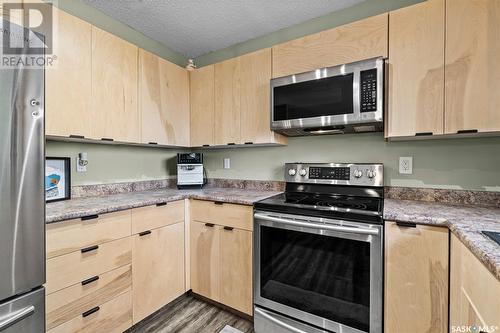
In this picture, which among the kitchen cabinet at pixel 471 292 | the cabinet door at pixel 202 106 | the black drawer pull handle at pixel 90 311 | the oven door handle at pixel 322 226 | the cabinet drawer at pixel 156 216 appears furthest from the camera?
the cabinet door at pixel 202 106

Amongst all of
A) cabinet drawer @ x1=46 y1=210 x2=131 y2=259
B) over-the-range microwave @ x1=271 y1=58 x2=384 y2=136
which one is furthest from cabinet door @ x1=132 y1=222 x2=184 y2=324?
over-the-range microwave @ x1=271 y1=58 x2=384 y2=136

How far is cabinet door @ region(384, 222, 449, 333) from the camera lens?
3.84 ft

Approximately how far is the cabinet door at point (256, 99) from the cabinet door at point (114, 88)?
935 millimetres

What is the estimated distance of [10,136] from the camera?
0.93 m

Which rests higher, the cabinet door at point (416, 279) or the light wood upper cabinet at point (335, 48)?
the light wood upper cabinet at point (335, 48)

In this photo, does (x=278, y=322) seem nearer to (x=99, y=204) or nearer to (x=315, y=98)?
(x=99, y=204)

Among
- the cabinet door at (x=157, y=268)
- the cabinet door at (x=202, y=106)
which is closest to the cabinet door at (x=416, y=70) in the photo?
the cabinet door at (x=202, y=106)

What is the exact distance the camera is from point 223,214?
1.87m

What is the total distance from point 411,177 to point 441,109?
1.80 feet

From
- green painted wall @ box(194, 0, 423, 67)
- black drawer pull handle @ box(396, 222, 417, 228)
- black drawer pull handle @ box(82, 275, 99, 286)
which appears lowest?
black drawer pull handle @ box(82, 275, 99, 286)

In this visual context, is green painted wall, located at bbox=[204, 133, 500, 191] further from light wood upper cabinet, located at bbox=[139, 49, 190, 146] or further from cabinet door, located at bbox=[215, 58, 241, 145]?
light wood upper cabinet, located at bbox=[139, 49, 190, 146]

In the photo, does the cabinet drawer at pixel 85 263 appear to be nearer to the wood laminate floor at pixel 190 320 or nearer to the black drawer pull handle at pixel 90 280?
the black drawer pull handle at pixel 90 280

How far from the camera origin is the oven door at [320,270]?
4.25 ft

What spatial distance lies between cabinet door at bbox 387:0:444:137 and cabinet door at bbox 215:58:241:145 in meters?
1.23
